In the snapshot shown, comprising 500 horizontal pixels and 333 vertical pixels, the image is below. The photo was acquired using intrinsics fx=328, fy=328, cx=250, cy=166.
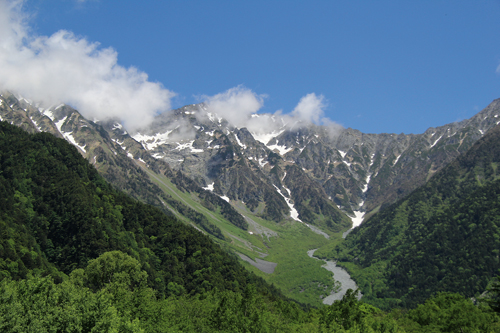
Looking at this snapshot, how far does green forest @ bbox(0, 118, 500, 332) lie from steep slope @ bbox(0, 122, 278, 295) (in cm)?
50

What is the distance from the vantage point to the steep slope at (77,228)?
125825 mm

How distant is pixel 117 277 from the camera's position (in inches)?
3494

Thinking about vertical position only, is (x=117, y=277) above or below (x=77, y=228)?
below

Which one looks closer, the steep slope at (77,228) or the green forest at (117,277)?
the green forest at (117,277)

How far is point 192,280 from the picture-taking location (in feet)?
473

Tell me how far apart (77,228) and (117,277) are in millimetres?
60718

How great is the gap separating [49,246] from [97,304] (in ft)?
317

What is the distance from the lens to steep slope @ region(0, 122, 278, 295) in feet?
413

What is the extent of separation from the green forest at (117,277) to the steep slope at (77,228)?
1.63 feet

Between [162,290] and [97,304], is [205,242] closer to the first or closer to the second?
[162,290]

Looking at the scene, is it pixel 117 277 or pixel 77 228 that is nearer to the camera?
pixel 117 277

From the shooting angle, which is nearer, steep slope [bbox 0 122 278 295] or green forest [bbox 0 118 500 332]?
green forest [bbox 0 118 500 332]

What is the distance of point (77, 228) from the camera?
137250 mm

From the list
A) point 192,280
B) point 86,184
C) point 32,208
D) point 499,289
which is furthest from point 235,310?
point 86,184
